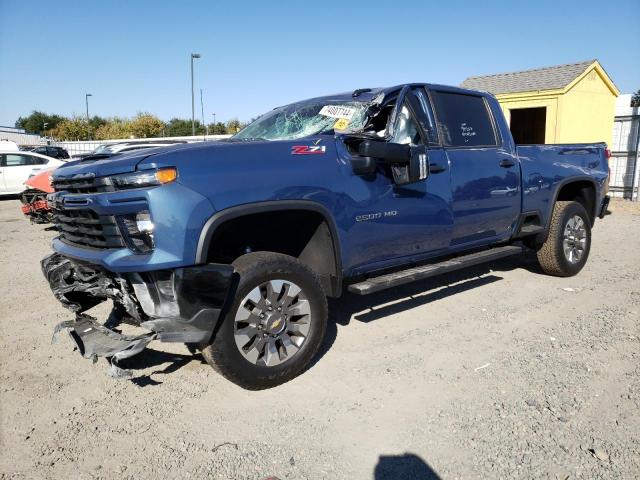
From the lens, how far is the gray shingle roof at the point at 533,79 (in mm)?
13312

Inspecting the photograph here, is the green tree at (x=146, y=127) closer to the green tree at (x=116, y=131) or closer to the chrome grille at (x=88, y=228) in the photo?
the green tree at (x=116, y=131)

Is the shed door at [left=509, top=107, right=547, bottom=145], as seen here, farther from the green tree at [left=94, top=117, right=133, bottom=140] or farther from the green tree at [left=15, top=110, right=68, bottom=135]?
the green tree at [left=15, top=110, right=68, bottom=135]

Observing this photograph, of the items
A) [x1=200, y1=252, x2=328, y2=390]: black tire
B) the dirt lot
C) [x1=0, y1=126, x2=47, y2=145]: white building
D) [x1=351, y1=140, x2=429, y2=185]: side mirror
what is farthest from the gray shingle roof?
[x1=0, y1=126, x2=47, y2=145]: white building

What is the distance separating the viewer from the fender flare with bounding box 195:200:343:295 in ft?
9.70

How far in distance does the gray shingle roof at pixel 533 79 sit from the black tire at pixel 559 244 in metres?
8.36

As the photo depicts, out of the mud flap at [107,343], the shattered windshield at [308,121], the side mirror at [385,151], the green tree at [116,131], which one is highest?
the green tree at [116,131]

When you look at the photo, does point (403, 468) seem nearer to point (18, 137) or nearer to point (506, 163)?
point (506, 163)

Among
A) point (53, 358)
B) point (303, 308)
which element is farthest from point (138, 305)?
point (53, 358)

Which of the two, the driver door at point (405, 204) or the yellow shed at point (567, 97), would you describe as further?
the yellow shed at point (567, 97)

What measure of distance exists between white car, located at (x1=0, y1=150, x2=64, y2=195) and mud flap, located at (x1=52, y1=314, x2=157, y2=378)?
14461mm

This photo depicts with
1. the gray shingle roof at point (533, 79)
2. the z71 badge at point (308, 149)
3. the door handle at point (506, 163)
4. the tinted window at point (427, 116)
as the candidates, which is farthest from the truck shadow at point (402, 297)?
the gray shingle roof at point (533, 79)

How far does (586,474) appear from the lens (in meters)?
2.50

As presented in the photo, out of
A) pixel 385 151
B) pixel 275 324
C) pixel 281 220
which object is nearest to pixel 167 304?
pixel 275 324

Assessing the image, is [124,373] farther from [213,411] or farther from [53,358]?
[53,358]
